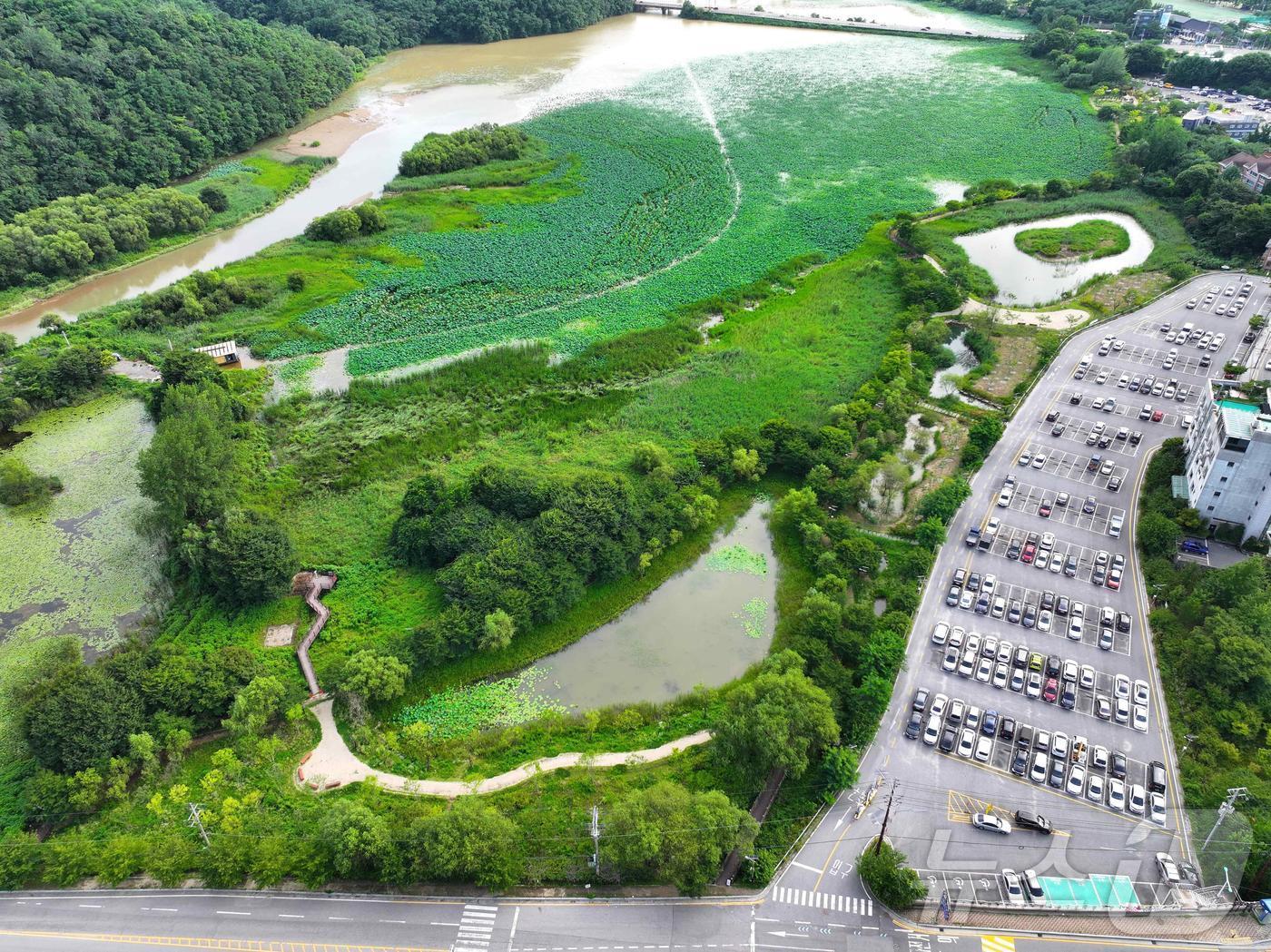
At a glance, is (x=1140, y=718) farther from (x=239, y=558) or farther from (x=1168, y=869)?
(x=239, y=558)

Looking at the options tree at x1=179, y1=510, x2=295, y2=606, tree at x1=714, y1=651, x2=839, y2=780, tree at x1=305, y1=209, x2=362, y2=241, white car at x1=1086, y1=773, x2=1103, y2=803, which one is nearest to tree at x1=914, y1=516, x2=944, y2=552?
tree at x1=714, y1=651, x2=839, y2=780

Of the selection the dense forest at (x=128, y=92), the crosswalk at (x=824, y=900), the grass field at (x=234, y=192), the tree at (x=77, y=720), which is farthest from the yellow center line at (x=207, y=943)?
the dense forest at (x=128, y=92)

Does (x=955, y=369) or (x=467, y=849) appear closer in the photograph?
(x=467, y=849)

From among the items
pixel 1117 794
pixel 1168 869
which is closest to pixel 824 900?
pixel 1168 869

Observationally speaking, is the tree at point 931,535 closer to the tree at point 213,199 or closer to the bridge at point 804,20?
the tree at point 213,199

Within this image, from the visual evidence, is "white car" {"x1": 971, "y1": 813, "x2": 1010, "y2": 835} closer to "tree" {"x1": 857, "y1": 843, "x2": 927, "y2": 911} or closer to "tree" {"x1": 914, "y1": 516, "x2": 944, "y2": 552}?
"tree" {"x1": 857, "y1": 843, "x2": 927, "y2": 911}

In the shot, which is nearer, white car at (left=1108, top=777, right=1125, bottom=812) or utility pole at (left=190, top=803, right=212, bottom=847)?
utility pole at (left=190, top=803, right=212, bottom=847)
